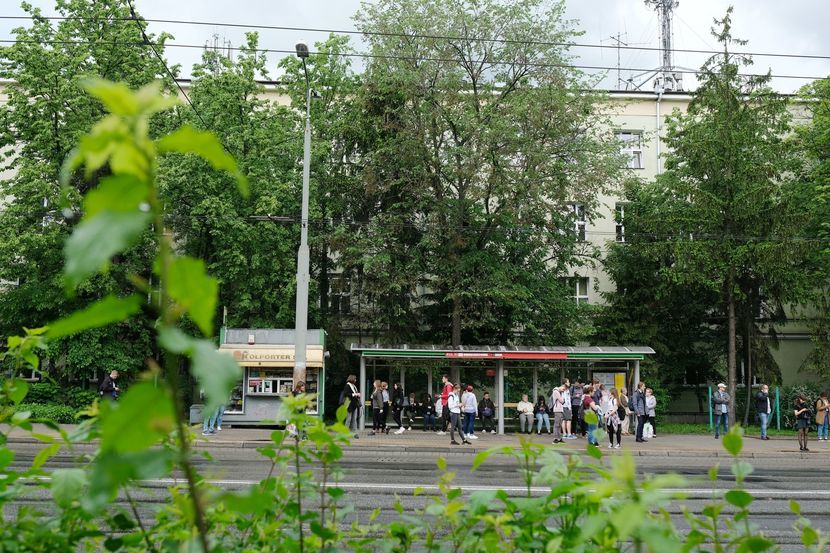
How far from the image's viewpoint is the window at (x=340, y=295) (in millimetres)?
32469

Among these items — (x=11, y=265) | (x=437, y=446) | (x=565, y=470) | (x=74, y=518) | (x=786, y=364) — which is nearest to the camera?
(x=74, y=518)

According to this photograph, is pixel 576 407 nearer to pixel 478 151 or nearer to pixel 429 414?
pixel 429 414

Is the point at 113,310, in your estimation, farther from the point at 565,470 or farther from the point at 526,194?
the point at 526,194

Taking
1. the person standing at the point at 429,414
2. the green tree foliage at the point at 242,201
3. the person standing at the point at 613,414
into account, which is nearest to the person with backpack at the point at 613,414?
the person standing at the point at 613,414

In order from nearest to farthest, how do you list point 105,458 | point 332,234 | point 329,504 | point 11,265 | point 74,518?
point 105,458 → point 74,518 → point 329,504 → point 11,265 → point 332,234

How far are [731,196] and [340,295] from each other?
638 inches

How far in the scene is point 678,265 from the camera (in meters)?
31.5

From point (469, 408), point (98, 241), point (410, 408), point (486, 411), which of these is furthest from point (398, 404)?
Answer: point (98, 241)

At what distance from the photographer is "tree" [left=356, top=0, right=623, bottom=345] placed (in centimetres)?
2919

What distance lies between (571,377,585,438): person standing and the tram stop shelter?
1.22 meters

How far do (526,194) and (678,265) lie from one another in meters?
7.26

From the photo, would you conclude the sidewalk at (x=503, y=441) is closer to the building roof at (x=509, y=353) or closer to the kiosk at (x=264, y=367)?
the kiosk at (x=264, y=367)

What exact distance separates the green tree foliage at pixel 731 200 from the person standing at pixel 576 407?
8.27 m

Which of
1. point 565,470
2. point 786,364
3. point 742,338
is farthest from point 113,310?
point 786,364
